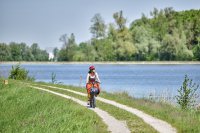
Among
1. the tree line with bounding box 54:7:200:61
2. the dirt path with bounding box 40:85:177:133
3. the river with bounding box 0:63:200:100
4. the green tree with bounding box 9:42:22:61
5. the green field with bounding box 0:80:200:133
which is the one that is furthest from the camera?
the green tree with bounding box 9:42:22:61

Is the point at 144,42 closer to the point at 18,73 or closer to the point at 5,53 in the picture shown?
the point at 5,53

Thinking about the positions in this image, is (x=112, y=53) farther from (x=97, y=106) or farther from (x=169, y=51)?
(x=97, y=106)

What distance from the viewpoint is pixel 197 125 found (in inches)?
733

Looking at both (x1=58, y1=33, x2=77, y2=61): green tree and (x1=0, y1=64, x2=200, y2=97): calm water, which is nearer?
(x1=0, y1=64, x2=200, y2=97): calm water

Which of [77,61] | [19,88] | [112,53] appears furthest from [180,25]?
[19,88]

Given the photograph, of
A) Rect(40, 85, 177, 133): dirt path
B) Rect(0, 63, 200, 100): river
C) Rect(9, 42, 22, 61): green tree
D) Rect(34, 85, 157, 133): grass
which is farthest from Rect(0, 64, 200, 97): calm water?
Rect(9, 42, 22, 61): green tree

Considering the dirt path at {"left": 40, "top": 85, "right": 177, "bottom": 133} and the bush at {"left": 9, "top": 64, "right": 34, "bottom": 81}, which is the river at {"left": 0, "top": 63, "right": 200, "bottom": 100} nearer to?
the bush at {"left": 9, "top": 64, "right": 34, "bottom": 81}

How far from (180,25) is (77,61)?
1252 inches

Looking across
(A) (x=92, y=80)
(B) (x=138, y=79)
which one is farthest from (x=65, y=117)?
(B) (x=138, y=79)

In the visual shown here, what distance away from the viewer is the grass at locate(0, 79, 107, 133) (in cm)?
1870

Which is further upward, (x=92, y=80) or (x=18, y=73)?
(x=92, y=80)

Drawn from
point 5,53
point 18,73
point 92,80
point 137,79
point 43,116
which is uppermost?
point 5,53

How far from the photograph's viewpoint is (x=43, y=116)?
2288 cm

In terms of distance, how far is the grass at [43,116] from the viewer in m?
18.7
